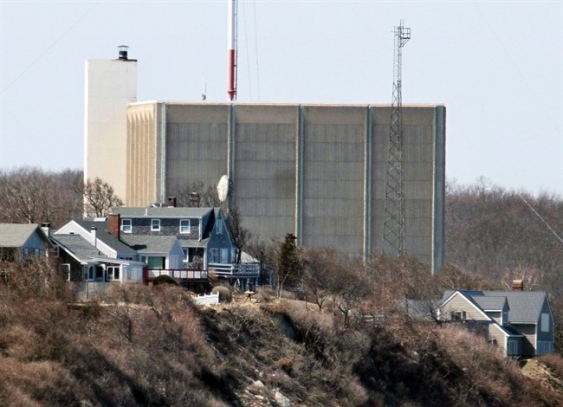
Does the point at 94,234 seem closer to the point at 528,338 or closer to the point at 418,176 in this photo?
the point at 528,338

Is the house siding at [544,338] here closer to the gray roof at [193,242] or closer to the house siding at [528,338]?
the house siding at [528,338]

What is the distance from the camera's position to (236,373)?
5984 centimetres

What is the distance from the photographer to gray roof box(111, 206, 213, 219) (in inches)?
3125

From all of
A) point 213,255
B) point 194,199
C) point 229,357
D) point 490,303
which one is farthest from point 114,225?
point 490,303

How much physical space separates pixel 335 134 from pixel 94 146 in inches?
620

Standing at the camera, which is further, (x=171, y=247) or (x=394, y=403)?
(x=171, y=247)

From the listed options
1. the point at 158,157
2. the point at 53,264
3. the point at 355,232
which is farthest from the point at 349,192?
the point at 53,264

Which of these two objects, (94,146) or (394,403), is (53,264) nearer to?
(394,403)

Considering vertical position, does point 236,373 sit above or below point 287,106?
below

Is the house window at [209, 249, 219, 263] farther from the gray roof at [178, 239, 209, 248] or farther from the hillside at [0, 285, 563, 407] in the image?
the hillside at [0, 285, 563, 407]

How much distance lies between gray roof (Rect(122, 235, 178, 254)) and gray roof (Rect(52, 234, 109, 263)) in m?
3.32

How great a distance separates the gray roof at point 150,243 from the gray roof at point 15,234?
8.83 meters

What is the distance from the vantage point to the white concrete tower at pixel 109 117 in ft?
359

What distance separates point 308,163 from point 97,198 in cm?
1462
